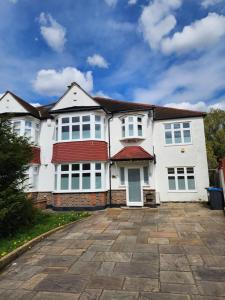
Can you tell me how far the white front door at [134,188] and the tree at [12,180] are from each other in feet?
22.6

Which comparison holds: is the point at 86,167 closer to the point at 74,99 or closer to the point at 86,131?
Answer: the point at 86,131

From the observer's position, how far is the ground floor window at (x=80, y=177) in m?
13.2

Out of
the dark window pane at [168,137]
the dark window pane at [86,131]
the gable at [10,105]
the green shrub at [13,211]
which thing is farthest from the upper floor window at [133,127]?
the green shrub at [13,211]

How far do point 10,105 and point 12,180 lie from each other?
939cm

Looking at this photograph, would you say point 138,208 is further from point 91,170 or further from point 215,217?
point 215,217

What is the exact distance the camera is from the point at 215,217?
31.9 ft

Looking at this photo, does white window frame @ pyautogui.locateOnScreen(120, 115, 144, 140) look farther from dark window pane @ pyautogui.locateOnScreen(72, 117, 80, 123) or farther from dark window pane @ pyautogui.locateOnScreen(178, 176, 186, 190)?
dark window pane @ pyautogui.locateOnScreen(178, 176, 186, 190)

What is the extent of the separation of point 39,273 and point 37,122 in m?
12.5

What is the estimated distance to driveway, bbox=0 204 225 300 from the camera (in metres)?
3.77

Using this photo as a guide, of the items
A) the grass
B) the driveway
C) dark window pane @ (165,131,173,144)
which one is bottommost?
the driveway

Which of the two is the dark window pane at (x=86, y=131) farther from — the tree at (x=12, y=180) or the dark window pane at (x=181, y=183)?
the dark window pane at (x=181, y=183)

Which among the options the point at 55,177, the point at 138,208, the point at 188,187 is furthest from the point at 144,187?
the point at 55,177

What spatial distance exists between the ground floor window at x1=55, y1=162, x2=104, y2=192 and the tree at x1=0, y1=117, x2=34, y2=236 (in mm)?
5032

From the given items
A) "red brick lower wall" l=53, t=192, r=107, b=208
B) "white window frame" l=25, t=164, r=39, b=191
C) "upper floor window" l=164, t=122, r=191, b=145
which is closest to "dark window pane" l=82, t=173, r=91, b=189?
"red brick lower wall" l=53, t=192, r=107, b=208
